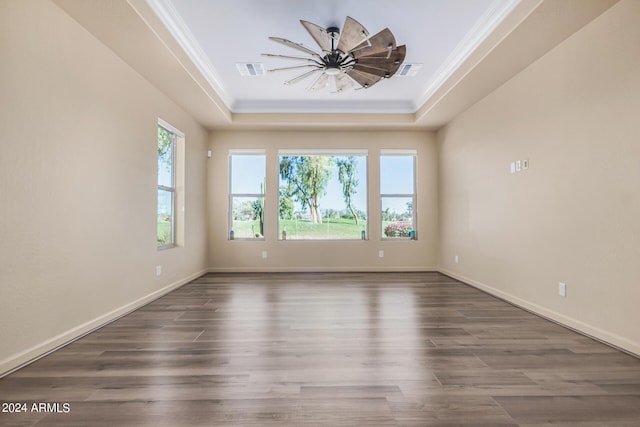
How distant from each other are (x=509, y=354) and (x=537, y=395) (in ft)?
1.82

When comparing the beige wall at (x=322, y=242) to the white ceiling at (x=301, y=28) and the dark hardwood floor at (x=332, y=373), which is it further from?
the dark hardwood floor at (x=332, y=373)

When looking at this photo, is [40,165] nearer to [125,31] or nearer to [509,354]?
[125,31]

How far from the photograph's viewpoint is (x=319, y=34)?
2.93m

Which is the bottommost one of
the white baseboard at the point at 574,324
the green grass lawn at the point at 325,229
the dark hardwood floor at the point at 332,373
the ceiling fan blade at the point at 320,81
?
the dark hardwood floor at the point at 332,373

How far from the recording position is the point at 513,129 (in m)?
3.76

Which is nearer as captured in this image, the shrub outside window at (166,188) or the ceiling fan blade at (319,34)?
the ceiling fan blade at (319,34)

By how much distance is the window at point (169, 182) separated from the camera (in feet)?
14.4

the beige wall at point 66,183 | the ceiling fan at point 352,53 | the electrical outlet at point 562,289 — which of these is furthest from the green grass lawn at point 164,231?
the electrical outlet at point 562,289

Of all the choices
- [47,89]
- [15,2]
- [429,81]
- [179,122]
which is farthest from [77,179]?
[429,81]

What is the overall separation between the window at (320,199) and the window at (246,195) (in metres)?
0.38

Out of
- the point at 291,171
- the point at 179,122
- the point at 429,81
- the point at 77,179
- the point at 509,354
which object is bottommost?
the point at 509,354

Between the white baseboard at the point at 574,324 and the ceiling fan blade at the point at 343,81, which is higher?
the ceiling fan blade at the point at 343,81

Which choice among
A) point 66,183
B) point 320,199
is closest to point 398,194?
point 320,199

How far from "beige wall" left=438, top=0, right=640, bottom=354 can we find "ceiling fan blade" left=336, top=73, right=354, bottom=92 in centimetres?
187
